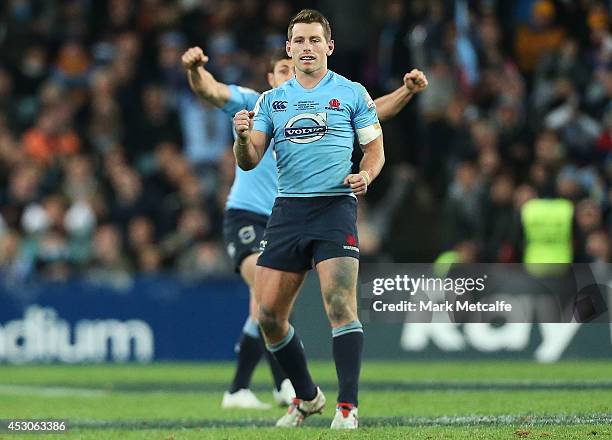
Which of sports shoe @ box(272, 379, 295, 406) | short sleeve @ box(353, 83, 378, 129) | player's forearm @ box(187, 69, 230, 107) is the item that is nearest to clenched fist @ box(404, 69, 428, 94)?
short sleeve @ box(353, 83, 378, 129)

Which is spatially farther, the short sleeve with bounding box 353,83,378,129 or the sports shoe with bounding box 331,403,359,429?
the short sleeve with bounding box 353,83,378,129

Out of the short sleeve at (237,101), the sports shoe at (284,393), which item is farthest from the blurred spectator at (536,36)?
the sports shoe at (284,393)

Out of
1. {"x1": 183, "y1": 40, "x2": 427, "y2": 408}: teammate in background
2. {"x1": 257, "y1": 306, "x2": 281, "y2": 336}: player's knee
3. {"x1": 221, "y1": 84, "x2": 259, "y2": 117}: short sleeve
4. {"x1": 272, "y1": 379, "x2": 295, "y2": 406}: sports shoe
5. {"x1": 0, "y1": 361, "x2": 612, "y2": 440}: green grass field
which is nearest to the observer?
{"x1": 0, "y1": 361, "x2": 612, "y2": 440}: green grass field

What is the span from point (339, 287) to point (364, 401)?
299 cm

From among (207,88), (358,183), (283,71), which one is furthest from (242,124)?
(283,71)

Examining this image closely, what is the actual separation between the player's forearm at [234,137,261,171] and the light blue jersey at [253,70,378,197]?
0.19 metres

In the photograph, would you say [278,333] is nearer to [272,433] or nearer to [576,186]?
[272,433]

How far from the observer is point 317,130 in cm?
840

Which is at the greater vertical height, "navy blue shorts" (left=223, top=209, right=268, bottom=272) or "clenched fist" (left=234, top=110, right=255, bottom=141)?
"clenched fist" (left=234, top=110, right=255, bottom=141)

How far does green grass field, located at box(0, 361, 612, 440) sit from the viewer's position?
27.6 ft

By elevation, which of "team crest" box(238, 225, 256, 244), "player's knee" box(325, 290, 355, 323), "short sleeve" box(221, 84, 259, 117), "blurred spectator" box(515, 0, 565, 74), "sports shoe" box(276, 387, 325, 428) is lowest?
"sports shoe" box(276, 387, 325, 428)

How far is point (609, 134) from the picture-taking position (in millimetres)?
17578

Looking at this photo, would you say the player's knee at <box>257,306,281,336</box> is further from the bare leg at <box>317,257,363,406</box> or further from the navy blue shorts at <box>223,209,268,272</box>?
the navy blue shorts at <box>223,209,268,272</box>

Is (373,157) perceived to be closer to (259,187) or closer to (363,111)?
(363,111)
